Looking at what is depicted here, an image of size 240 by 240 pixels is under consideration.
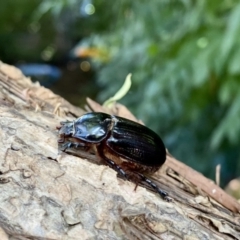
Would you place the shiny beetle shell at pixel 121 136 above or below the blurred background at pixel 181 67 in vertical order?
below

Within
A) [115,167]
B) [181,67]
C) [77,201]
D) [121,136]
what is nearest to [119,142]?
[121,136]

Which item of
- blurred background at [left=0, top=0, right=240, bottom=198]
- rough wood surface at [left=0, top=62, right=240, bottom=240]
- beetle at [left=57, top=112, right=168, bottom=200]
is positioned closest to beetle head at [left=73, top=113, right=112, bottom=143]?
beetle at [left=57, top=112, right=168, bottom=200]

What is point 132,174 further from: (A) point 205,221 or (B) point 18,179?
(B) point 18,179

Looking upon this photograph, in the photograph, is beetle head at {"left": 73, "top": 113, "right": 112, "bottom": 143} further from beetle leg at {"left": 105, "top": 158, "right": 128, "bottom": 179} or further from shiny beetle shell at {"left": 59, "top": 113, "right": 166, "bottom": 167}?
beetle leg at {"left": 105, "top": 158, "right": 128, "bottom": 179}

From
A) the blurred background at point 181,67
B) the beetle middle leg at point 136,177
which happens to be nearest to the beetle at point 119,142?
the beetle middle leg at point 136,177

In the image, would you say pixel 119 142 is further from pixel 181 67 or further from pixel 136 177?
pixel 181 67

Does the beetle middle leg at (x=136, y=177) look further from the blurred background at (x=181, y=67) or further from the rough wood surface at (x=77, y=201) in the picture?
the blurred background at (x=181, y=67)
